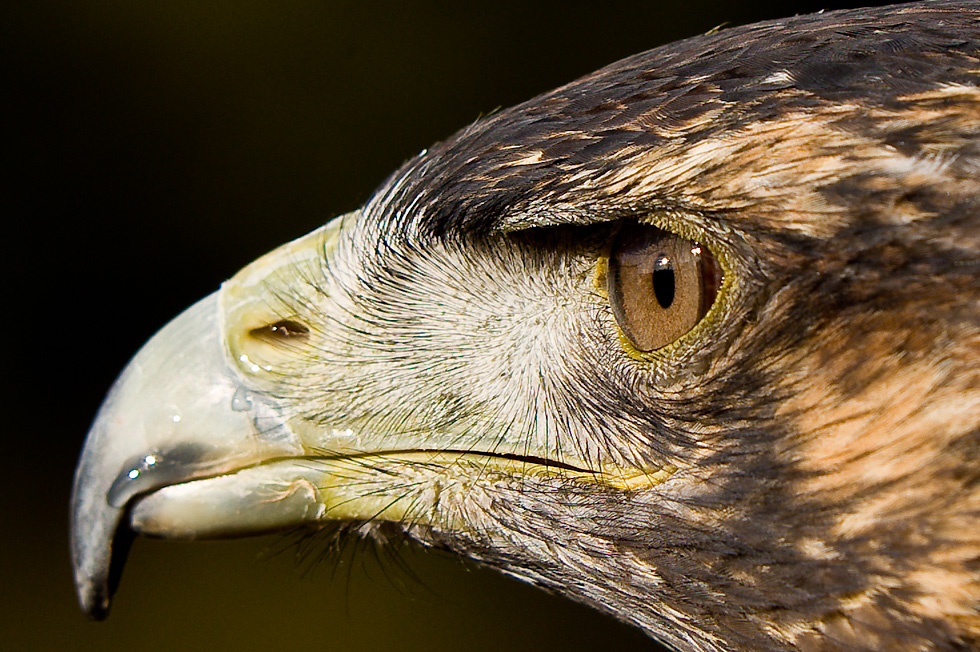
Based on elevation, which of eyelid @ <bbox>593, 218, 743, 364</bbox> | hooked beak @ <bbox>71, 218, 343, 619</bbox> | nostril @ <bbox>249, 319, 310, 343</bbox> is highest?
eyelid @ <bbox>593, 218, 743, 364</bbox>

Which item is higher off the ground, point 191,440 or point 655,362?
point 655,362

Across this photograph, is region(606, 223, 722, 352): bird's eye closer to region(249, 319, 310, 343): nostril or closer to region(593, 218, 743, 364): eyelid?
region(593, 218, 743, 364): eyelid

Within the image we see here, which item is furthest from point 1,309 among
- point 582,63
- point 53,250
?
point 582,63

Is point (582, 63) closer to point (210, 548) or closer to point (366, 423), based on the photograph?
point (210, 548)

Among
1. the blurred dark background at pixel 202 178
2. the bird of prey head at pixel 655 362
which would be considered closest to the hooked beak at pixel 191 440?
the bird of prey head at pixel 655 362

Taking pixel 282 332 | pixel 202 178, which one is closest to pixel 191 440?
pixel 282 332

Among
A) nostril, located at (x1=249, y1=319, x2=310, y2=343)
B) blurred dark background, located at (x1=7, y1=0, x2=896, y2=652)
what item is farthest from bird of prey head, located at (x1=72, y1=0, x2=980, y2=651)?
blurred dark background, located at (x1=7, y1=0, x2=896, y2=652)

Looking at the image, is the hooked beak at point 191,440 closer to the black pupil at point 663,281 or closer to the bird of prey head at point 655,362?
the bird of prey head at point 655,362

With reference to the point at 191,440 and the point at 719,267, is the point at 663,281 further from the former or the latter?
the point at 191,440
